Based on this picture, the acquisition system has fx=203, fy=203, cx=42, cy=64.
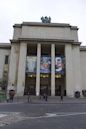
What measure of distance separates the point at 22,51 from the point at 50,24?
1004 cm

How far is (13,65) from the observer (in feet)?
149

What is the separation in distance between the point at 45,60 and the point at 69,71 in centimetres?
572

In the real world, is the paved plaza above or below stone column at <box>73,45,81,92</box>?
below

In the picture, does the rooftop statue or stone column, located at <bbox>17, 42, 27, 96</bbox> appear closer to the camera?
stone column, located at <bbox>17, 42, 27, 96</bbox>

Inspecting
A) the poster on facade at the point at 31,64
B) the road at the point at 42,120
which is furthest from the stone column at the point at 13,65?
the road at the point at 42,120

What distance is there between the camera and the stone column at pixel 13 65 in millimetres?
44125

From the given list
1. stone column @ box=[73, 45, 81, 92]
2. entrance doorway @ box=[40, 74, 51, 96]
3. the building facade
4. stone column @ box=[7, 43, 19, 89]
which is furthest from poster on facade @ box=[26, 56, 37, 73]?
stone column @ box=[73, 45, 81, 92]

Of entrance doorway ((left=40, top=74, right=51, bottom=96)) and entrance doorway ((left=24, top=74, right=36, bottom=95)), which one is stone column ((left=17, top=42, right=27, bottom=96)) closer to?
entrance doorway ((left=24, top=74, right=36, bottom=95))

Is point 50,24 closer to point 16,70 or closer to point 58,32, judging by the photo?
point 58,32

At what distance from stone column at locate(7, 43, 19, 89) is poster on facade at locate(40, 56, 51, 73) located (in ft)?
19.9

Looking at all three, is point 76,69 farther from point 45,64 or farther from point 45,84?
point 45,84

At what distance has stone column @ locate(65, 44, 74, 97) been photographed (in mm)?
42812

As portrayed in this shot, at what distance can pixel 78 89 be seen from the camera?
44.5 m

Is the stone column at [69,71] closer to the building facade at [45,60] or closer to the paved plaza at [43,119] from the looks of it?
the building facade at [45,60]
